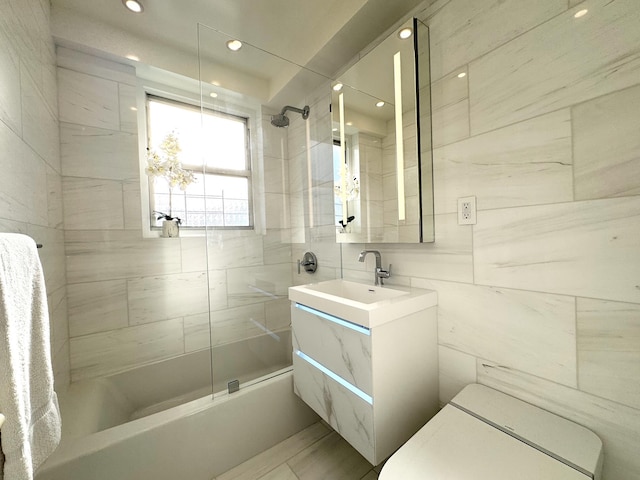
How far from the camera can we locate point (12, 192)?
964mm

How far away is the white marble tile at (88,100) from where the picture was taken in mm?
1631

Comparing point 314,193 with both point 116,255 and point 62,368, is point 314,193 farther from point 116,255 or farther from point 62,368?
point 62,368

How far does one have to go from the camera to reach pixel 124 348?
1.80 m

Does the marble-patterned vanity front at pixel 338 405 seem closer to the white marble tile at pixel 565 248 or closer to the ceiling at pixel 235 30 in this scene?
the white marble tile at pixel 565 248

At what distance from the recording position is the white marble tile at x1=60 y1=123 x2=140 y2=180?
1.64 metres

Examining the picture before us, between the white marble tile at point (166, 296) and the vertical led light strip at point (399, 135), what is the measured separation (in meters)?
1.69

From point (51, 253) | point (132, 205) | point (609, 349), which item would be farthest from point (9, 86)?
point (609, 349)

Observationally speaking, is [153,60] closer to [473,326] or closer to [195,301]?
[195,301]

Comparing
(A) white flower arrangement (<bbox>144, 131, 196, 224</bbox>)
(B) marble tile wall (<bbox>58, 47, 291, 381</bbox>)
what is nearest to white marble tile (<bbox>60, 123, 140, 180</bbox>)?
(B) marble tile wall (<bbox>58, 47, 291, 381</bbox>)

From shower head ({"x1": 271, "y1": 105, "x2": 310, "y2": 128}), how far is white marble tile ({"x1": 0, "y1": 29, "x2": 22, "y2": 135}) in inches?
50.7

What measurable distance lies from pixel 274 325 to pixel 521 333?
1.50 metres

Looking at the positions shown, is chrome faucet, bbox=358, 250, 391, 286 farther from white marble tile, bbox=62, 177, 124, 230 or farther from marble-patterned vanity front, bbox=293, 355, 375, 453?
white marble tile, bbox=62, 177, 124, 230

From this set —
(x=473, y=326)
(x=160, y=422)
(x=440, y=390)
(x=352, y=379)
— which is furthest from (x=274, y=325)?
(x=473, y=326)

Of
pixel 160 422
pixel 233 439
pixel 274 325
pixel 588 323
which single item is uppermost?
pixel 588 323
